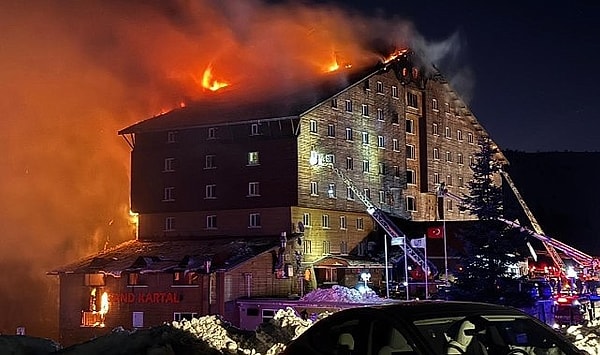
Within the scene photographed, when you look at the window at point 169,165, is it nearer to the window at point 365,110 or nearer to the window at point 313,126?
the window at point 313,126

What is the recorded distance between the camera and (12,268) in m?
70.8

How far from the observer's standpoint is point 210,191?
54.4 meters

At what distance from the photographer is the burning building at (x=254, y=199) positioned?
48.3 metres

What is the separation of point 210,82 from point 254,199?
21.7 metres

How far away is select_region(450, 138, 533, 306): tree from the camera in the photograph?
34.8 m

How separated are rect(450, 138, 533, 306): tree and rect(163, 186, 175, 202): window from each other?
1045 inches

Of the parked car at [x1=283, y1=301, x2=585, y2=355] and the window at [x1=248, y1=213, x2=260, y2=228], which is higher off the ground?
the window at [x1=248, y1=213, x2=260, y2=228]

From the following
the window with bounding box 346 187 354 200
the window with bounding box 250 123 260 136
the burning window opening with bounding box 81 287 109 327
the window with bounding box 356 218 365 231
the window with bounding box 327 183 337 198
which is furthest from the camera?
the window with bounding box 356 218 365 231

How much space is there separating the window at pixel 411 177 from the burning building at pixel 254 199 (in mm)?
103

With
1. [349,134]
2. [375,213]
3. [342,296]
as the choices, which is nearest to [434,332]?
[342,296]

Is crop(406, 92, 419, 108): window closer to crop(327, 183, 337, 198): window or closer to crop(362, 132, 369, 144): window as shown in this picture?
crop(362, 132, 369, 144): window

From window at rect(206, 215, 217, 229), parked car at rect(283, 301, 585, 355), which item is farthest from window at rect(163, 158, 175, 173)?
parked car at rect(283, 301, 585, 355)

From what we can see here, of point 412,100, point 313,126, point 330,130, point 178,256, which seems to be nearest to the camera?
point 178,256

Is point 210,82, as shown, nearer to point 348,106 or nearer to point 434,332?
point 348,106
